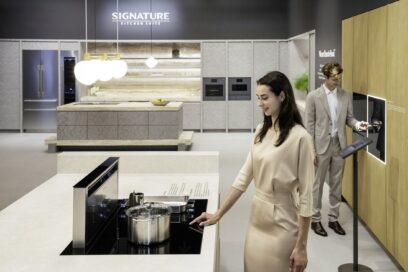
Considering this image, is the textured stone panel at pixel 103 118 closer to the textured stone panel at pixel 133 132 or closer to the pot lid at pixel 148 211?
the textured stone panel at pixel 133 132

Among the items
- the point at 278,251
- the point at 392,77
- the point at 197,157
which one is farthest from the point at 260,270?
the point at 392,77

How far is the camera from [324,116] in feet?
16.4

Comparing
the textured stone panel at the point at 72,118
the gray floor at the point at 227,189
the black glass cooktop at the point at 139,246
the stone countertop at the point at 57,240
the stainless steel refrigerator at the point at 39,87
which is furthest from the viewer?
the stainless steel refrigerator at the point at 39,87

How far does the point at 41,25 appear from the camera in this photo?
1341 centimetres

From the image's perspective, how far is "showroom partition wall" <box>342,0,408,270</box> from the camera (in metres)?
3.92

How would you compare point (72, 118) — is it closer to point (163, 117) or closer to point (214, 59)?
point (163, 117)

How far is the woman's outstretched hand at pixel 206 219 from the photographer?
2486 millimetres

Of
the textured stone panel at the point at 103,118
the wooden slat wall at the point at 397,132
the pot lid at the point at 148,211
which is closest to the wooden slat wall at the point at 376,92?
the wooden slat wall at the point at 397,132

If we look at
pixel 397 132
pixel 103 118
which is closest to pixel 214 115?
pixel 103 118

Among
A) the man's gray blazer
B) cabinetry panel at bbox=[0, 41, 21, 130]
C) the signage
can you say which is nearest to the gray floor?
cabinetry panel at bbox=[0, 41, 21, 130]

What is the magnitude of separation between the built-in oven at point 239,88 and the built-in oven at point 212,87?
19cm

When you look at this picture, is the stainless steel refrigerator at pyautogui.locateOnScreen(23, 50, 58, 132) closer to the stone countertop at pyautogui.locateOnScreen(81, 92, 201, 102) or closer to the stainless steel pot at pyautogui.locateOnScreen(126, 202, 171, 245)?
the stone countertop at pyautogui.locateOnScreen(81, 92, 201, 102)

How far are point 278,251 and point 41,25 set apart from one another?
41.0 ft

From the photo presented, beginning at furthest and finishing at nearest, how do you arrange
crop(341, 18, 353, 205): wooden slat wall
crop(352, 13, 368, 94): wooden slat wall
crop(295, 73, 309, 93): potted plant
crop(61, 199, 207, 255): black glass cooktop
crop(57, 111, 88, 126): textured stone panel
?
1. crop(57, 111, 88, 126): textured stone panel
2. crop(295, 73, 309, 93): potted plant
3. crop(341, 18, 353, 205): wooden slat wall
4. crop(352, 13, 368, 94): wooden slat wall
5. crop(61, 199, 207, 255): black glass cooktop
